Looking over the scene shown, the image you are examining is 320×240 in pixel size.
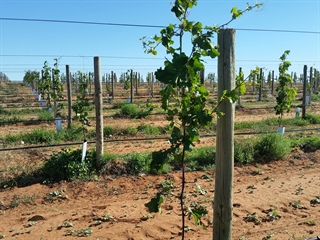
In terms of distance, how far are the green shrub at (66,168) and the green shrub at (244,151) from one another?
3279mm

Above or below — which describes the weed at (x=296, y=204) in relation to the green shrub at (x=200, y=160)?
below

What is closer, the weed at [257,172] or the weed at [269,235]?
the weed at [269,235]

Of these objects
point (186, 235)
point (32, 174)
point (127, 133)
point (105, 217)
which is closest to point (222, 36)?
point (186, 235)

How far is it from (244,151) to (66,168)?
4080 millimetres

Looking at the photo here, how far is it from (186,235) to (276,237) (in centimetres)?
116

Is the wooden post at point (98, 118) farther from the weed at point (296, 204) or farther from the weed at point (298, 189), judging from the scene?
the weed at point (298, 189)

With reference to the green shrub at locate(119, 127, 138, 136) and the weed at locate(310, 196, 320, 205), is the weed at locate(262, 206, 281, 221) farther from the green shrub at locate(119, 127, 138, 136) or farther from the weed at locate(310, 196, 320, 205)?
the green shrub at locate(119, 127, 138, 136)

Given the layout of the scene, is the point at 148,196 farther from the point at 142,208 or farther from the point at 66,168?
the point at 66,168

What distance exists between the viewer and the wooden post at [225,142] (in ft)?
9.02

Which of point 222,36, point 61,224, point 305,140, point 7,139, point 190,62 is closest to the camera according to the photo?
point 190,62

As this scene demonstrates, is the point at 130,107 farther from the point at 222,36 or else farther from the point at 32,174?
the point at 222,36

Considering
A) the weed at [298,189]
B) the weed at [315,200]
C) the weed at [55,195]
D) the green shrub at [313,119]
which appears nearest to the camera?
the weed at [315,200]

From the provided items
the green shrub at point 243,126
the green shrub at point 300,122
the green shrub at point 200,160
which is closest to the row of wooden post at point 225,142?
the green shrub at point 200,160

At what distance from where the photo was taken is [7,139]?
31.1 ft
